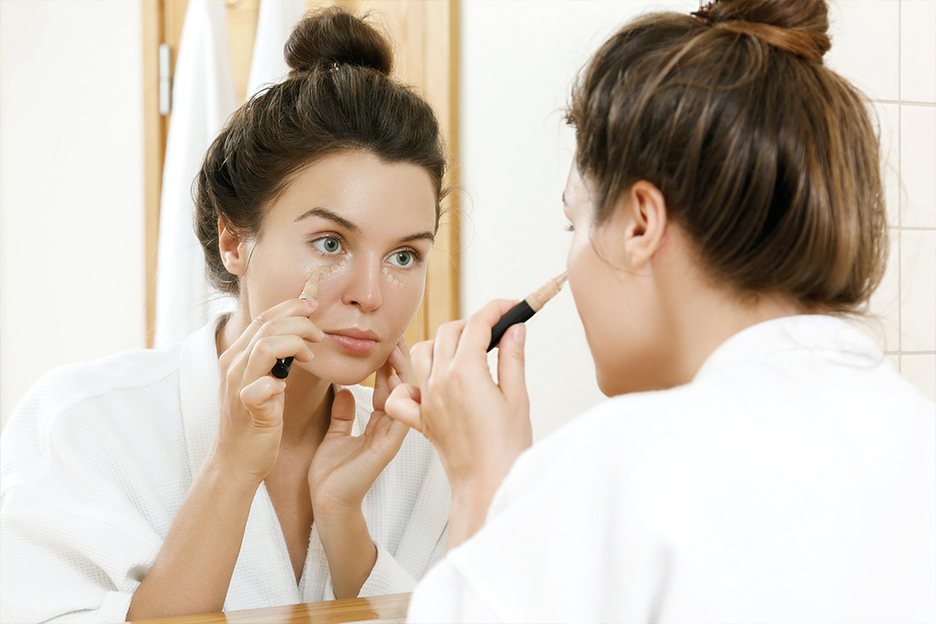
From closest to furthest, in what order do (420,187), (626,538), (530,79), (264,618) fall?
(626,538)
(264,618)
(420,187)
(530,79)

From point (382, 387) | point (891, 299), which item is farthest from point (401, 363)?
point (891, 299)

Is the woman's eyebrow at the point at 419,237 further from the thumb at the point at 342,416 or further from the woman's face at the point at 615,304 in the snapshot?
the woman's face at the point at 615,304

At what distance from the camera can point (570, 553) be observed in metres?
0.39

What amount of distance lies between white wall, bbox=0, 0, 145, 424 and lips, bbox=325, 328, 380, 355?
1.87 feet

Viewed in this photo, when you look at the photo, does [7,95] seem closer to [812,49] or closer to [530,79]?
[530,79]

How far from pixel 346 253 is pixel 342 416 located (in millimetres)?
241

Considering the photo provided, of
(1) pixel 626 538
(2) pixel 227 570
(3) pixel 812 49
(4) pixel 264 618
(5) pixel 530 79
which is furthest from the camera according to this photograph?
(5) pixel 530 79

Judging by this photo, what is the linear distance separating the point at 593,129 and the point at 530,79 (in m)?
0.74

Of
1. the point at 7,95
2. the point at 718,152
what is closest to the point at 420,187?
the point at 718,152

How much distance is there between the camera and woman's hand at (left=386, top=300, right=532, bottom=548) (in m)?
0.52

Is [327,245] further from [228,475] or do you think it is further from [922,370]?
[922,370]

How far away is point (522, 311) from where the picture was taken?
0.61 meters

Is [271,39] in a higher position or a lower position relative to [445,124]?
higher

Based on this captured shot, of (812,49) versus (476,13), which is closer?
(812,49)
